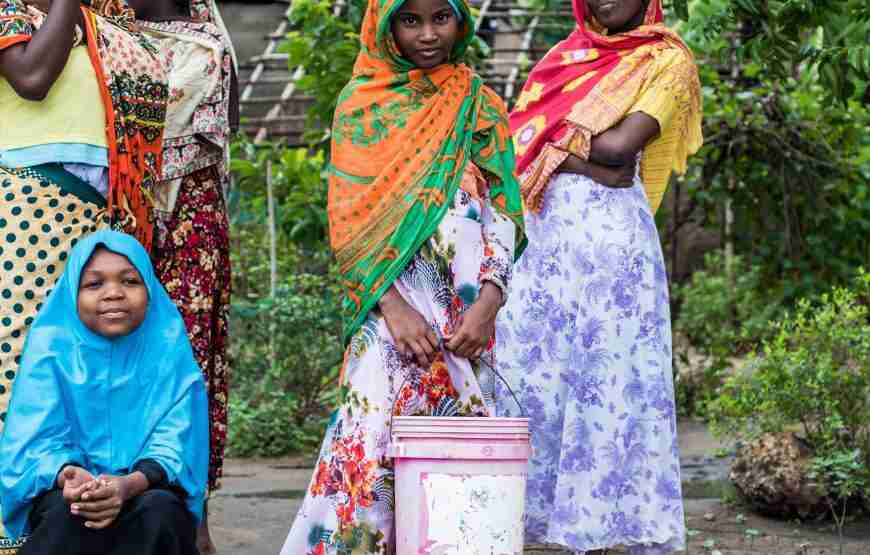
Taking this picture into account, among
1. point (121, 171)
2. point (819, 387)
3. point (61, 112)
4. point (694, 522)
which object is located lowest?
point (694, 522)

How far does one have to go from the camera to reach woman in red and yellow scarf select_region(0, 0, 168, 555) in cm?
352

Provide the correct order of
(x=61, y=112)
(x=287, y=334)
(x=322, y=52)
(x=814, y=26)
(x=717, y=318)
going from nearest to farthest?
(x=61, y=112) < (x=814, y=26) < (x=322, y=52) < (x=287, y=334) < (x=717, y=318)

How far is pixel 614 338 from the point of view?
164 inches

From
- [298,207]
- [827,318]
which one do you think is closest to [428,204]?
[827,318]

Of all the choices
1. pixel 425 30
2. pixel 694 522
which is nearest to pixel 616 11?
pixel 425 30

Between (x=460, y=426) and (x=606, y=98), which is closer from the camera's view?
(x=460, y=426)

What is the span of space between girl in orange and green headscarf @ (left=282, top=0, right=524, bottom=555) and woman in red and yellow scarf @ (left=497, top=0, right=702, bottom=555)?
2.14 ft

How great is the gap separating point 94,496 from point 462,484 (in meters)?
0.88

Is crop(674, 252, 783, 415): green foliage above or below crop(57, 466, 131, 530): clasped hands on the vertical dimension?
above

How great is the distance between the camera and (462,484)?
3146 millimetres

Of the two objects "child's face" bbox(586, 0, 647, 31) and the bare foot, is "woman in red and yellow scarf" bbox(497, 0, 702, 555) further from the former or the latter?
the bare foot

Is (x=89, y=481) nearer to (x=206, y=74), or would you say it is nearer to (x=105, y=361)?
(x=105, y=361)

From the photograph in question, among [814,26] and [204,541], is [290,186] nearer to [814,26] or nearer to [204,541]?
[204,541]

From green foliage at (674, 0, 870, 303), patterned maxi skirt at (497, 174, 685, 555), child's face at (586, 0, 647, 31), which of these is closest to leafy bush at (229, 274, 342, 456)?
green foliage at (674, 0, 870, 303)
